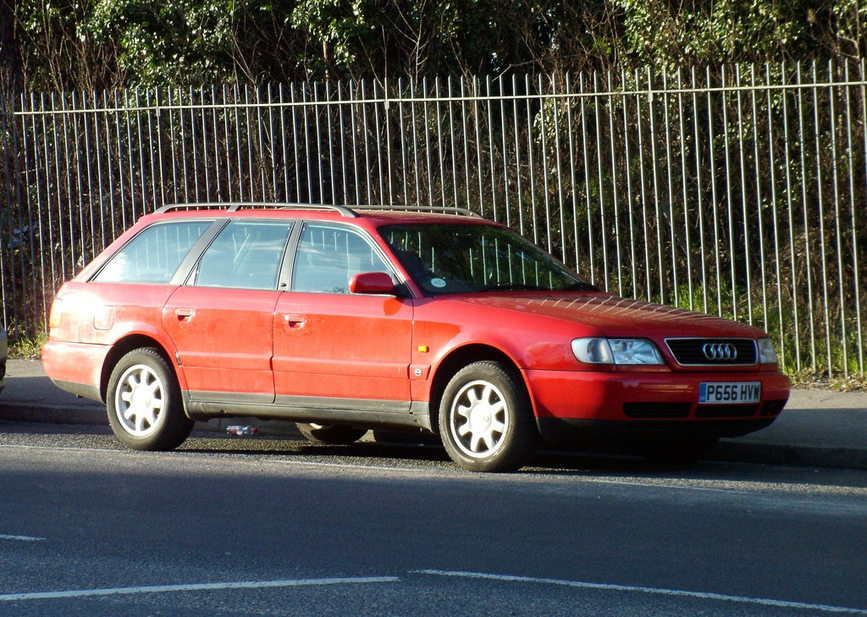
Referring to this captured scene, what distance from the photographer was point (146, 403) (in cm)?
895

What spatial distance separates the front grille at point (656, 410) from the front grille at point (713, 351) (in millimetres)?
250

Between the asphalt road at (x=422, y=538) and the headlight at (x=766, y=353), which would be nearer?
the asphalt road at (x=422, y=538)

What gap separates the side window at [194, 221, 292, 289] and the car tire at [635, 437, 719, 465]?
2.70 meters

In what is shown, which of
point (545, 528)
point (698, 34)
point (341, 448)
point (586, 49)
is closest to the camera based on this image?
point (545, 528)

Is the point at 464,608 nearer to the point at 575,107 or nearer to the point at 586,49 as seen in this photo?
the point at 575,107

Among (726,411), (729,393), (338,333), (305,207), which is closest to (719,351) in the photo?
(729,393)

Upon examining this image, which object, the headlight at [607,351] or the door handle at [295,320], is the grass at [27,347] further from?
the headlight at [607,351]

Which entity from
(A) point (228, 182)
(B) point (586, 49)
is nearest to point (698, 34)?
(B) point (586, 49)

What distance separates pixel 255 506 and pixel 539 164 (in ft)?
28.4

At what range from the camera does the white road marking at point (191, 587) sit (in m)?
4.98

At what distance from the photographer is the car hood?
24.3 ft

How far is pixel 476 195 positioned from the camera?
13.3 meters

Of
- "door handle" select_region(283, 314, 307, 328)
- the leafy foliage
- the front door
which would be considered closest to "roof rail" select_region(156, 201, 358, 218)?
the front door

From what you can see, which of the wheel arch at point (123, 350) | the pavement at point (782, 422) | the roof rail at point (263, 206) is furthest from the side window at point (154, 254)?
the pavement at point (782, 422)
